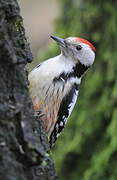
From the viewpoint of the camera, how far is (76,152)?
7.07 metres

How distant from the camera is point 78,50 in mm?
5543

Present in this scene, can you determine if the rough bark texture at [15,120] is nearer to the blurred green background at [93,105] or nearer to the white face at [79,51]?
the white face at [79,51]

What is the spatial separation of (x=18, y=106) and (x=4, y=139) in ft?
0.85

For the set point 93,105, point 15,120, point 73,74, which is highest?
point 15,120

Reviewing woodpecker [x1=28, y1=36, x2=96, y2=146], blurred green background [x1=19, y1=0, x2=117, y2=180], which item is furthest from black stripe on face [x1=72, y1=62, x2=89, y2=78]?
blurred green background [x1=19, y1=0, x2=117, y2=180]

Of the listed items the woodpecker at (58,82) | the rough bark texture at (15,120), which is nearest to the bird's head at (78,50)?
the woodpecker at (58,82)

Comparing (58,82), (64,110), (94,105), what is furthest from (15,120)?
(94,105)

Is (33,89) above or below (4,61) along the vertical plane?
below

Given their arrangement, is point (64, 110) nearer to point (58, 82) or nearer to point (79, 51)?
point (58, 82)

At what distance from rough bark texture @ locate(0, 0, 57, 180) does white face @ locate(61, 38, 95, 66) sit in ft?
5.97

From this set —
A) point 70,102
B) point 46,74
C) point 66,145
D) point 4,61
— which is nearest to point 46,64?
point 46,74

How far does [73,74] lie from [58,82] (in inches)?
11.0

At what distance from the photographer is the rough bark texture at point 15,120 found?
3236mm

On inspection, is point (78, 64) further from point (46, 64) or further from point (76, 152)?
point (76, 152)
